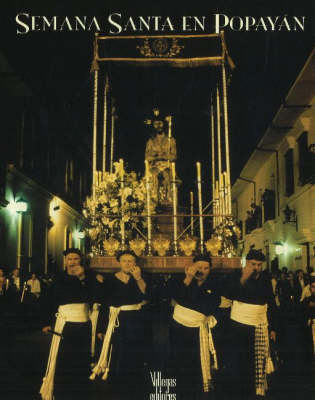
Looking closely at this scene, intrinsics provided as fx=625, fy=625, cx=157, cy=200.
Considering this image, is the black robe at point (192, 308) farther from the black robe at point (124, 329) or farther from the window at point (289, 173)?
the window at point (289, 173)

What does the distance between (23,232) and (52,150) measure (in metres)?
5.62

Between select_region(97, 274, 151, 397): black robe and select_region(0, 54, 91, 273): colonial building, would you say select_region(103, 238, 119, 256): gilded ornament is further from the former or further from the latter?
select_region(0, 54, 91, 273): colonial building

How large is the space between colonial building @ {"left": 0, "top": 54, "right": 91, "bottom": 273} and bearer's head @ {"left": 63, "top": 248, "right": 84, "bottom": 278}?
828 cm

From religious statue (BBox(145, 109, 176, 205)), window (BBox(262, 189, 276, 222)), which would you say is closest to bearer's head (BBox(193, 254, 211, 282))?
religious statue (BBox(145, 109, 176, 205))

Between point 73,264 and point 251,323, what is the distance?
6.60 feet

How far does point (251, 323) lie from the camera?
663cm

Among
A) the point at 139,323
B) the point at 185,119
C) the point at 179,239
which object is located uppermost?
the point at 185,119

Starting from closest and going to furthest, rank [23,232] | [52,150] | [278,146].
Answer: [23,232]
[278,146]
[52,150]

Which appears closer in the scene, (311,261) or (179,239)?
(179,239)

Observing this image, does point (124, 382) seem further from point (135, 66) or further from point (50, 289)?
point (135, 66)

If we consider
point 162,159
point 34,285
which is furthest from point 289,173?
point 34,285

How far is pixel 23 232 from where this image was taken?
19219 millimetres

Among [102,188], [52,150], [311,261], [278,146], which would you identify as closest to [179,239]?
[102,188]

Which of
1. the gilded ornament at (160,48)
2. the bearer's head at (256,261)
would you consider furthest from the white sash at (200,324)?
the gilded ornament at (160,48)
